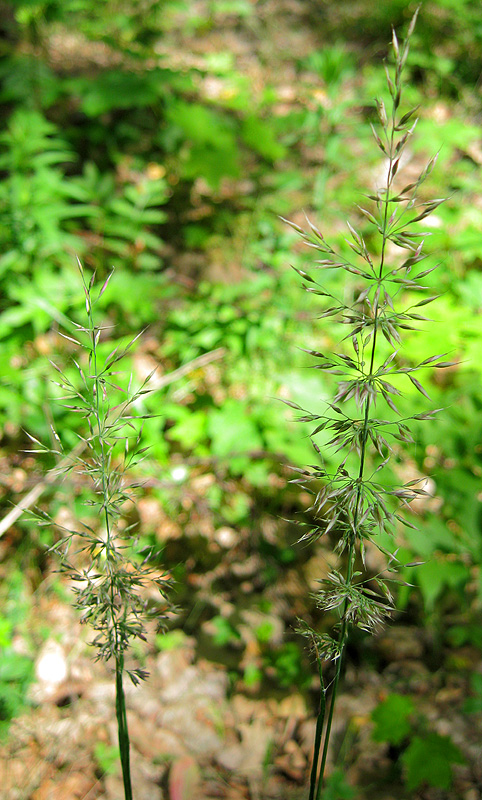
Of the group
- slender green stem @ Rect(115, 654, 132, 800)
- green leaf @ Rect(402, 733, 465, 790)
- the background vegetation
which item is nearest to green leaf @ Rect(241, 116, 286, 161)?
the background vegetation

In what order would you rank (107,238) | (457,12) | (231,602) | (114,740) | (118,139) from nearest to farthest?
(114,740) → (231,602) → (107,238) → (118,139) → (457,12)

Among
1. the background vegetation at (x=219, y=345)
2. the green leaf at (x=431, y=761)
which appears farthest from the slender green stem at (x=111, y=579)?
the green leaf at (x=431, y=761)

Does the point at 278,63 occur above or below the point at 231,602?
above

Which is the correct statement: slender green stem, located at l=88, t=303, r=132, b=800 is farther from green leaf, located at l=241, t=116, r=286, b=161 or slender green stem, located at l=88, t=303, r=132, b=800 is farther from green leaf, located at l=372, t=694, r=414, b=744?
green leaf, located at l=241, t=116, r=286, b=161

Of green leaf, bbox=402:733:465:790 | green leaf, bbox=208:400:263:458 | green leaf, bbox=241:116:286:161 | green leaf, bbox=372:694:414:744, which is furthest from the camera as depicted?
green leaf, bbox=241:116:286:161

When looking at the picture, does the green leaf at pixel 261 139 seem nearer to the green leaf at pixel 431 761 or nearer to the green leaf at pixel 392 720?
the green leaf at pixel 392 720

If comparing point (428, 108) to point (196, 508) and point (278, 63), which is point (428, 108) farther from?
point (196, 508)

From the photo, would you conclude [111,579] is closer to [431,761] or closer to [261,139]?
[431,761]

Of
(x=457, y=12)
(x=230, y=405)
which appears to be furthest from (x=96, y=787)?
(x=457, y=12)
